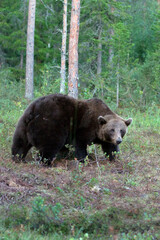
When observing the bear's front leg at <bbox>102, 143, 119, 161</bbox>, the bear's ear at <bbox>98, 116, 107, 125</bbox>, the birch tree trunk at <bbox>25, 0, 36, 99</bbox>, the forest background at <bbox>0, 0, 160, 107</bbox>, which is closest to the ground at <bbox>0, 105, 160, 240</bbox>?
the bear's front leg at <bbox>102, 143, 119, 161</bbox>

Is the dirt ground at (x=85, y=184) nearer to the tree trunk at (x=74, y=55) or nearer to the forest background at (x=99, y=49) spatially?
the tree trunk at (x=74, y=55)

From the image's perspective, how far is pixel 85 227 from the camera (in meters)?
4.64

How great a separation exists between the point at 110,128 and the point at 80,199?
298cm

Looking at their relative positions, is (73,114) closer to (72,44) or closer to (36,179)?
(36,179)

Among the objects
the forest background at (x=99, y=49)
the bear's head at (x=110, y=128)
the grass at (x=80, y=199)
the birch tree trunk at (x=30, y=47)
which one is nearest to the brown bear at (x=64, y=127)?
the bear's head at (x=110, y=128)

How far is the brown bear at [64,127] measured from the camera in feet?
26.0

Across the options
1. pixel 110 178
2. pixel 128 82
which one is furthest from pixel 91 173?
pixel 128 82

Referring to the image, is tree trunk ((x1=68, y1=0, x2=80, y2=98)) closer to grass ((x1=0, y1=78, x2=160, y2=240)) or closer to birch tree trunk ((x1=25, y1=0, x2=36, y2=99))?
grass ((x1=0, y1=78, x2=160, y2=240))

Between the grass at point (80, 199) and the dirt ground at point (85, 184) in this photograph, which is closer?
the grass at point (80, 199)

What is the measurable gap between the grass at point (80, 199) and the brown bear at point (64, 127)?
399 millimetres

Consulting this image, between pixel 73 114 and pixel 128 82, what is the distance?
10408 mm

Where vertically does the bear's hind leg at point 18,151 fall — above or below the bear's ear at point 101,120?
below

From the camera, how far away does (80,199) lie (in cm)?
548

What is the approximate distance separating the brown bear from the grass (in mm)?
399
